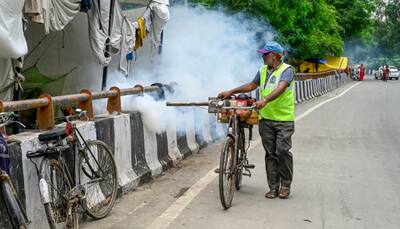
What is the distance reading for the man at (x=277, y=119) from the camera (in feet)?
20.9

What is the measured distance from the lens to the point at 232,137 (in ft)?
20.2

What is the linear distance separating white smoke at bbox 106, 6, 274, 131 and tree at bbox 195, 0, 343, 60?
3.86m

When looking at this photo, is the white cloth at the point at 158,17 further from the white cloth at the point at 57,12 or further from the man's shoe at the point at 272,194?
the man's shoe at the point at 272,194

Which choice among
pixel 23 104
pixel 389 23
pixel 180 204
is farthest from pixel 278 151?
pixel 389 23

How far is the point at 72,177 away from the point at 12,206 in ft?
3.94

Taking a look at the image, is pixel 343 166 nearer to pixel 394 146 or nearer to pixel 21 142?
pixel 394 146

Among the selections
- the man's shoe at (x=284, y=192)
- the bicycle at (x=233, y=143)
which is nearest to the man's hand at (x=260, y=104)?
the bicycle at (x=233, y=143)

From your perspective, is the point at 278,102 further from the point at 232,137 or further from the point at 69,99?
the point at 69,99

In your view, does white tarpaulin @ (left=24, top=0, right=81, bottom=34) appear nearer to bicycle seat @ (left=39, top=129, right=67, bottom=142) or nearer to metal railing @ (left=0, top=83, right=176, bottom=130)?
metal railing @ (left=0, top=83, right=176, bottom=130)

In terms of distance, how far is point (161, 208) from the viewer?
591 cm

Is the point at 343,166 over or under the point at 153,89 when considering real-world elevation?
under

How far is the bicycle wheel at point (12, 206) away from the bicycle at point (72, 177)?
1.55 feet

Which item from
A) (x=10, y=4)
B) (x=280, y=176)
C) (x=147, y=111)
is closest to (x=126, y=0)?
(x=147, y=111)

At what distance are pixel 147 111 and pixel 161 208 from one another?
6.54 feet
